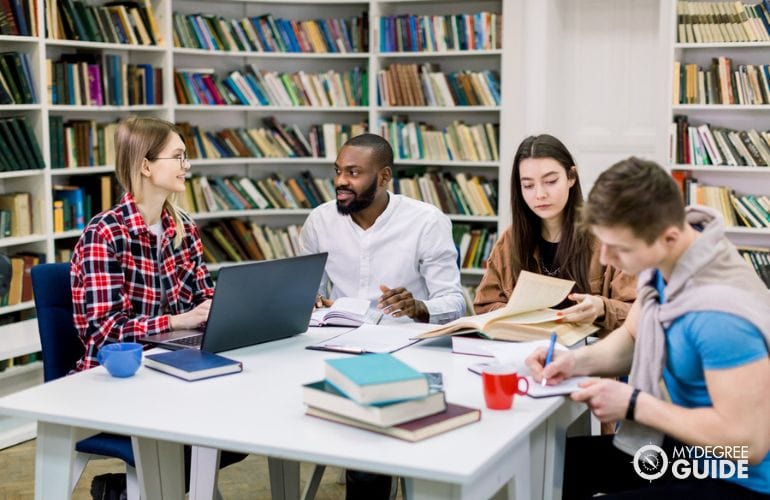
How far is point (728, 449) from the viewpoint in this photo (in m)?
1.73

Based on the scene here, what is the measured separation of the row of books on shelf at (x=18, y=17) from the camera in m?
4.40

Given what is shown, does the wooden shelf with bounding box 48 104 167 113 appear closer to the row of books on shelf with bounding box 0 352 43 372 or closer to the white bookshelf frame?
the row of books on shelf with bounding box 0 352 43 372

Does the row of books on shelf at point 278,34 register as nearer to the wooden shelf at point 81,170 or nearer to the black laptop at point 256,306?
the wooden shelf at point 81,170

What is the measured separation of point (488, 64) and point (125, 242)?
3.66m

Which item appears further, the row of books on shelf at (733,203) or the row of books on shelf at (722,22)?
the row of books on shelf at (733,203)

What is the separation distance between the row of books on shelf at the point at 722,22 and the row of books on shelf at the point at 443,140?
1.25 metres

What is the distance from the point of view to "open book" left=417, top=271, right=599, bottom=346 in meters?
2.34

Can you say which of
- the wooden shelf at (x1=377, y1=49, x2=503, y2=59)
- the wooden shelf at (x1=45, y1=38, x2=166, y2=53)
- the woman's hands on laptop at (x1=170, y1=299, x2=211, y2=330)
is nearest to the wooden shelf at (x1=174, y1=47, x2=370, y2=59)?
the wooden shelf at (x1=377, y1=49, x2=503, y2=59)

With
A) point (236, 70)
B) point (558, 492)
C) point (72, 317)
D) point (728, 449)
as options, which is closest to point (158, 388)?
point (72, 317)

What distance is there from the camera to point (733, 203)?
16.9ft

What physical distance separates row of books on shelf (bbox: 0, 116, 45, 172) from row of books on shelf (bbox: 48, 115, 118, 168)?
0.49 feet

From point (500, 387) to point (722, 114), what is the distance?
12.9 ft

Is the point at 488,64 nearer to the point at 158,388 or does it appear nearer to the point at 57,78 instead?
the point at 57,78

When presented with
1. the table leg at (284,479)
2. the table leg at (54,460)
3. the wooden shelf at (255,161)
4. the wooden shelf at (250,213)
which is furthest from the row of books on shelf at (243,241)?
the table leg at (54,460)
